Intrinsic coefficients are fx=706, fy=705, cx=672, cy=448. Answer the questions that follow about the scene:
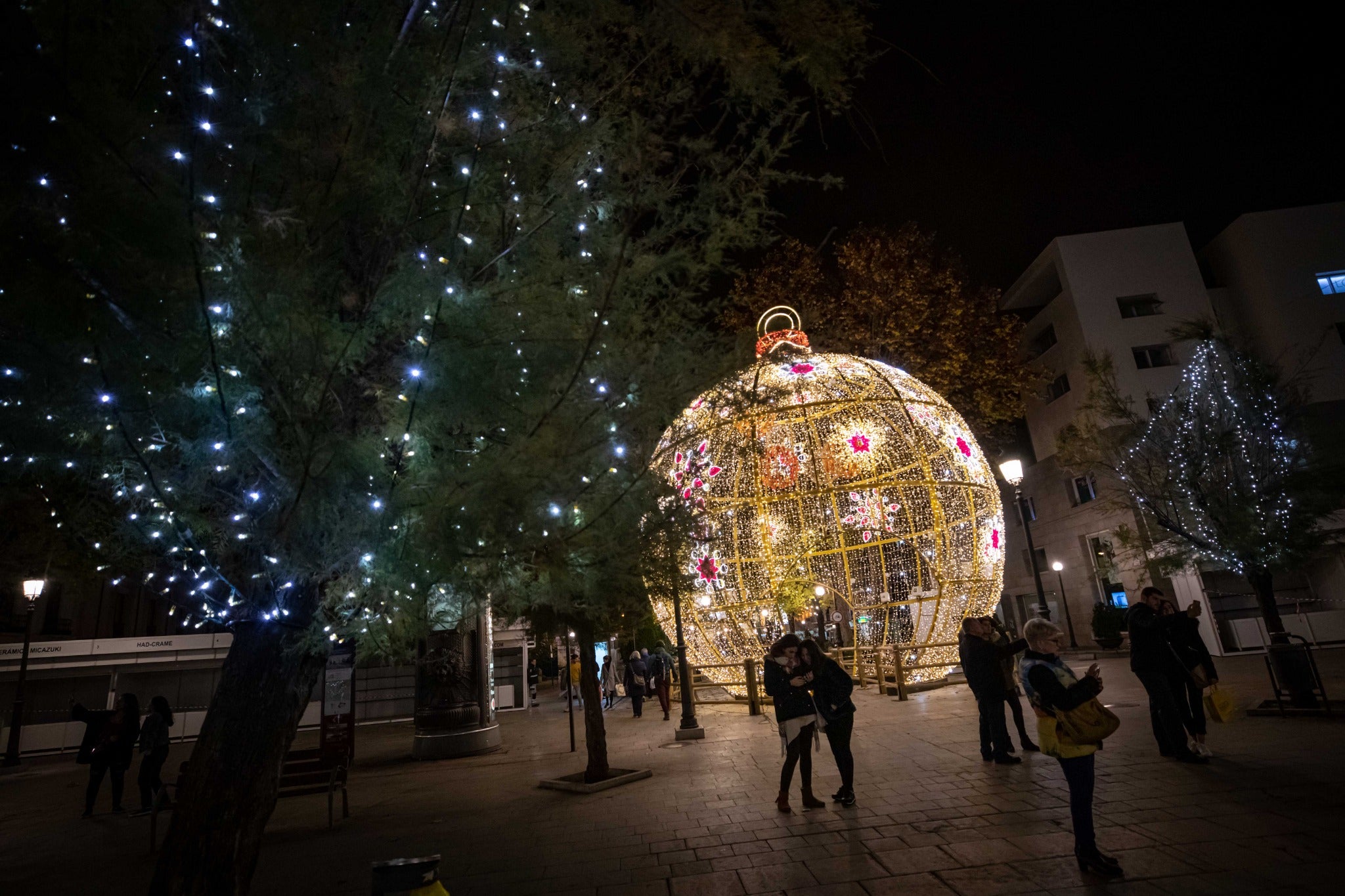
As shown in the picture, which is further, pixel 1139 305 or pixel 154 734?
pixel 1139 305

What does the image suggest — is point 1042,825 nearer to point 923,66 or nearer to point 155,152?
point 923,66

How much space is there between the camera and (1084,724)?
4.24 m

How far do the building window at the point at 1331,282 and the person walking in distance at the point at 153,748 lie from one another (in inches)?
1327

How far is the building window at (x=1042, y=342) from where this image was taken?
28959 mm

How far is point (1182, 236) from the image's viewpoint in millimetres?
25172

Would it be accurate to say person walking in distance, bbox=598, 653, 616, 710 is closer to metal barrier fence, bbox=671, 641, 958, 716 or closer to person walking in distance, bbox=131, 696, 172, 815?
metal barrier fence, bbox=671, 641, 958, 716

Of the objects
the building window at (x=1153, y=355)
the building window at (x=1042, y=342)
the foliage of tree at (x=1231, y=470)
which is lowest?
the foliage of tree at (x=1231, y=470)

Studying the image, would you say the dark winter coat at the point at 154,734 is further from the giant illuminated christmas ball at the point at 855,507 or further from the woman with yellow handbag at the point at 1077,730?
the woman with yellow handbag at the point at 1077,730

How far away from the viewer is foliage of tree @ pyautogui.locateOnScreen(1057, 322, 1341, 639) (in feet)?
31.7

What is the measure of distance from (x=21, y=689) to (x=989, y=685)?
65.2ft

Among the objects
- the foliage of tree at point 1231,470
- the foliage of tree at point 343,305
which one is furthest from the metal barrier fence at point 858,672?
the foliage of tree at point 343,305

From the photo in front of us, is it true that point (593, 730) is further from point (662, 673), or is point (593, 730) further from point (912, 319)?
point (912, 319)

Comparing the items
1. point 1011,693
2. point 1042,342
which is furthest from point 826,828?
point 1042,342

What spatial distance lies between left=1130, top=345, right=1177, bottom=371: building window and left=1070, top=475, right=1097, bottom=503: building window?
4.80m
